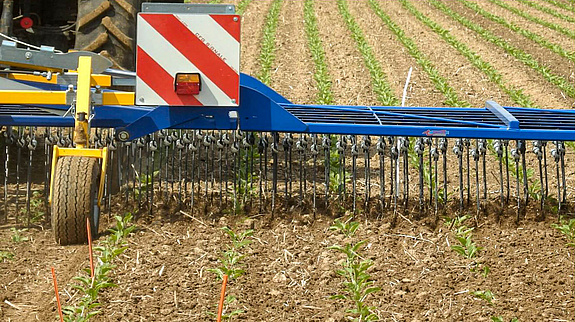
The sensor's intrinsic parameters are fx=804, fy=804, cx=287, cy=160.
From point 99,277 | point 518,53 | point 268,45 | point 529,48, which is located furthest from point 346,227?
point 529,48

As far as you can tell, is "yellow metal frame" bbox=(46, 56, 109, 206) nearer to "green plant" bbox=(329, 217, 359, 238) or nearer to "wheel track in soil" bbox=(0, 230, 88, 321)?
"wheel track in soil" bbox=(0, 230, 88, 321)

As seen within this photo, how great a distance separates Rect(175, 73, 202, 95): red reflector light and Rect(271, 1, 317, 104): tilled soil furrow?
4250 mm

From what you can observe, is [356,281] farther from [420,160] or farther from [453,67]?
[453,67]

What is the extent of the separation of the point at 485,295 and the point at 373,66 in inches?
272

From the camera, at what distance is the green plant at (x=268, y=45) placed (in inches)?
386

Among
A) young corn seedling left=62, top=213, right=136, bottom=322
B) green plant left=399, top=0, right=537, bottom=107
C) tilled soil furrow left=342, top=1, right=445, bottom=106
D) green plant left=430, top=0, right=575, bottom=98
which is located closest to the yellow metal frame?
young corn seedling left=62, top=213, right=136, bottom=322

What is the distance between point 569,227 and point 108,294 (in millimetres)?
2692

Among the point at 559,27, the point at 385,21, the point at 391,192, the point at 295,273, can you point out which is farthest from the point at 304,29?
the point at 295,273

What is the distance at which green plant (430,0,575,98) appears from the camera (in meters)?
9.80

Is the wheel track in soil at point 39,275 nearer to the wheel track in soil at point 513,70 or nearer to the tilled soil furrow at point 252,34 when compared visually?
Answer: the tilled soil furrow at point 252,34

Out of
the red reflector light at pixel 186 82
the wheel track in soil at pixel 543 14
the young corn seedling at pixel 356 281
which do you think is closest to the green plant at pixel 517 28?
the wheel track in soil at pixel 543 14

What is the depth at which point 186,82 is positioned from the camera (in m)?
4.35

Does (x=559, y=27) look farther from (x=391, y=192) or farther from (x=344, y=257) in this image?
(x=344, y=257)

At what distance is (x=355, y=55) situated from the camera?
1151 centimetres
